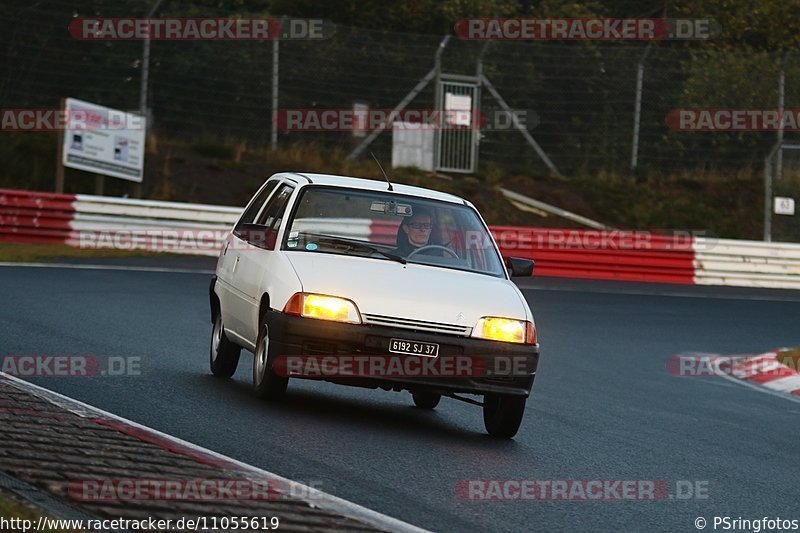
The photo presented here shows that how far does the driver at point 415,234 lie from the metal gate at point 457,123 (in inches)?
797

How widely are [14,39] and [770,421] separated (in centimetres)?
1808

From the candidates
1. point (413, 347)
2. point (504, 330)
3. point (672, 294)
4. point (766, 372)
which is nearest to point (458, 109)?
point (672, 294)

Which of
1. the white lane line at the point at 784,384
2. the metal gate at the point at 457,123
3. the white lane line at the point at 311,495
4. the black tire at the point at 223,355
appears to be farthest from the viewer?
the metal gate at the point at 457,123

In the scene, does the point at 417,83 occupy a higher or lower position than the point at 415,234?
higher

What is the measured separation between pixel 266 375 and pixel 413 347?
1.02 m

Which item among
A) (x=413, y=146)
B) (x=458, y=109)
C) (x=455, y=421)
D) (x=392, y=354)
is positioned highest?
(x=458, y=109)

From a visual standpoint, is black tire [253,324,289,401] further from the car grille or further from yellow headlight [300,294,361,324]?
the car grille

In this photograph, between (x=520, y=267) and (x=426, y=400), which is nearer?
(x=520, y=267)

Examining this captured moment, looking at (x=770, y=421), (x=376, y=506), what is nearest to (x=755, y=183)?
(x=770, y=421)

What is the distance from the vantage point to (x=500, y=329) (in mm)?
9195

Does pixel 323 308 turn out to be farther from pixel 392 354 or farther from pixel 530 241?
pixel 530 241

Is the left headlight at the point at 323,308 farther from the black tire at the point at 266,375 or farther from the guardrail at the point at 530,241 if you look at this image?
the guardrail at the point at 530,241

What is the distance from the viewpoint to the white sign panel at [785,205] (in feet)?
96.9

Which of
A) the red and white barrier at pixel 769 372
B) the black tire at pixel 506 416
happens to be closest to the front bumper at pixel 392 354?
the black tire at pixel 506 416
